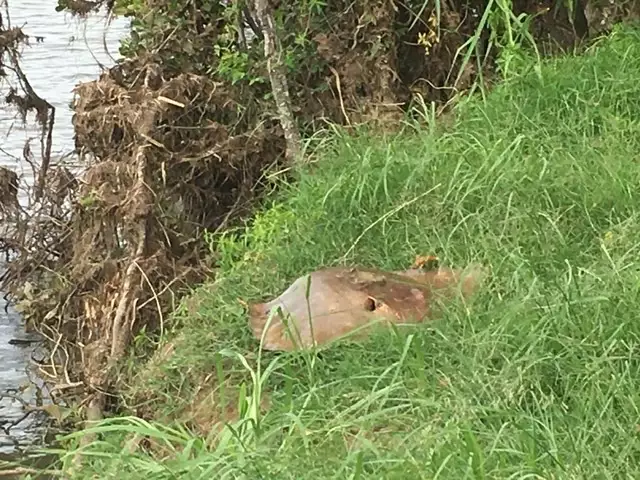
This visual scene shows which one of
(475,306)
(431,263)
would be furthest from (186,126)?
(475,306)

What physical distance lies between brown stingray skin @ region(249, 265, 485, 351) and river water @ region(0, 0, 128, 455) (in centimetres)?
168

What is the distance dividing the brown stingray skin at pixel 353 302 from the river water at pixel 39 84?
168cm

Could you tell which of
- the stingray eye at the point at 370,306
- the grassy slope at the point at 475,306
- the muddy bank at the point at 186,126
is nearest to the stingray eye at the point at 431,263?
the grassy slope at the point at 475,306

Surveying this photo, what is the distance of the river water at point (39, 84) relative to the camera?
4.83 meters

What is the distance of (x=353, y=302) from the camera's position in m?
3.16

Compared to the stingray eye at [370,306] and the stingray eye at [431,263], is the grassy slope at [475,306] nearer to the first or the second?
the stingray eye at [431,263]

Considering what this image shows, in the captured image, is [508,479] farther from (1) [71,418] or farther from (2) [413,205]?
(1) [71,418]

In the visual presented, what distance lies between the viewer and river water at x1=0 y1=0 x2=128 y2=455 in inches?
190

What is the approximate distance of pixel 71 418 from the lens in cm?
436

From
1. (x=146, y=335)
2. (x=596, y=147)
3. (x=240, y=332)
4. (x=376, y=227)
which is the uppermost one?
(x=596, y=147)

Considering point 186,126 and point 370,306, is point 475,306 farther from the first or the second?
point 186,126

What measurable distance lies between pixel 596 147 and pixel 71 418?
6.93ft

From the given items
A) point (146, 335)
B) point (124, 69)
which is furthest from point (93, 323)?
point (124, 69)

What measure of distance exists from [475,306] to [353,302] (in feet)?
1.09
